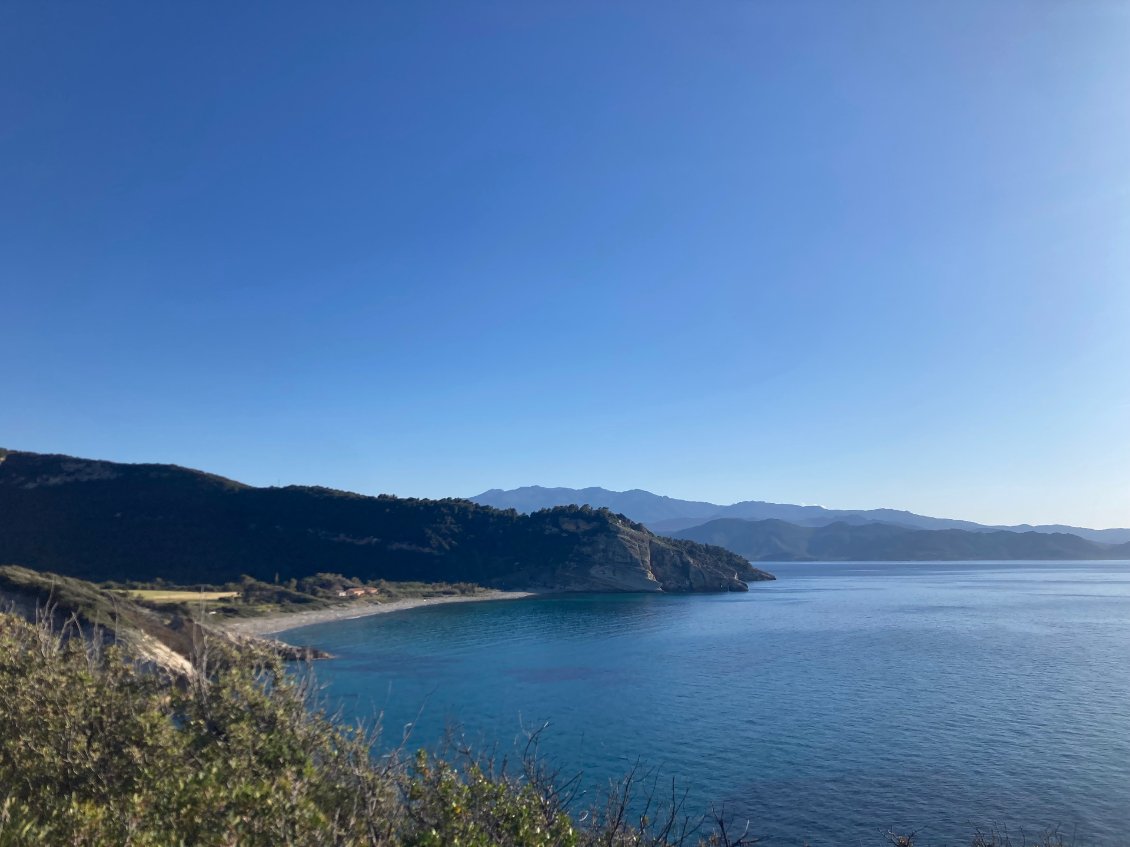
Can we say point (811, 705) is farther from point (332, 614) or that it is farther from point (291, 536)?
point (291, 536)

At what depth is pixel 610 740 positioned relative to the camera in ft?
108

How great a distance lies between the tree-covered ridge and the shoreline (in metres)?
14.1

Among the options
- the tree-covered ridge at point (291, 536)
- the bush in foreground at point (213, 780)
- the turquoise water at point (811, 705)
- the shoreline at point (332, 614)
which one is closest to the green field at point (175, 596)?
the shoreline at point (332, 614)

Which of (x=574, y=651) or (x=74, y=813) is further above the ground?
Result: (x=74, y=813)

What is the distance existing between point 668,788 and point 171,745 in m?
20.5

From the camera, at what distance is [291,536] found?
117 m

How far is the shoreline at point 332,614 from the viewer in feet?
227

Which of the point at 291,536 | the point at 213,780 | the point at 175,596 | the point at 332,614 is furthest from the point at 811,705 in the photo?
the point at 291,536

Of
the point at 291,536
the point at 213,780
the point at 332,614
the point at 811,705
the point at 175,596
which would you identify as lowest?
the point at 332,614

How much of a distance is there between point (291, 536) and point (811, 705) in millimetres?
97976

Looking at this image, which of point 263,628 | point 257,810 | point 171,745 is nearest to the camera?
point 257,810

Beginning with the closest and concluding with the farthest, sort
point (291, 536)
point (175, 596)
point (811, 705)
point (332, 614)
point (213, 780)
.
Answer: point (213, 780), point (811, 705), point (175, 596), point (332, 614), point (291, 536)

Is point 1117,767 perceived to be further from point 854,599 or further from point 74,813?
point 854,599

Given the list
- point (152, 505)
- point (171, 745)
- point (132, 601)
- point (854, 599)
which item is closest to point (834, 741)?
point (171, 745)
